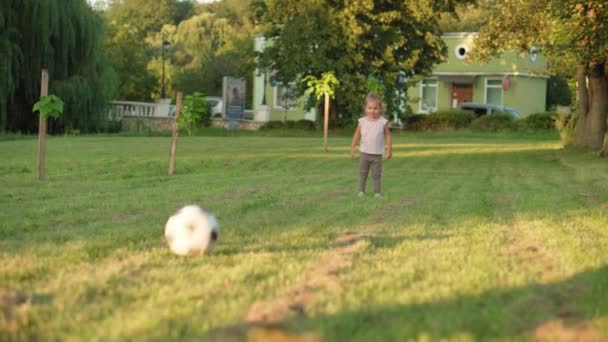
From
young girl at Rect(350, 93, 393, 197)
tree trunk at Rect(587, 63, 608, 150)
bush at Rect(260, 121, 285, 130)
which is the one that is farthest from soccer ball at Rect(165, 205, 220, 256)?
bush at Rect(260, 121, 285, 130)

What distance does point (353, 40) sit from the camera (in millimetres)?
44625

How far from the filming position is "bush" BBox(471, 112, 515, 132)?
4769cm

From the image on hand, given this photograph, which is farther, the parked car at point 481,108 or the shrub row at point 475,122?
the parked car at point 481,108

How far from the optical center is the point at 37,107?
16.2m

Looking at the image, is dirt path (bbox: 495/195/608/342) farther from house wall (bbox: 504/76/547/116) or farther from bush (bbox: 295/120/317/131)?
house wall (bbox: 504/76/547/116)

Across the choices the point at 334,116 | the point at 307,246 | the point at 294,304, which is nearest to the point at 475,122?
the point at 334,116

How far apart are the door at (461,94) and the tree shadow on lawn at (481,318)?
191 ft

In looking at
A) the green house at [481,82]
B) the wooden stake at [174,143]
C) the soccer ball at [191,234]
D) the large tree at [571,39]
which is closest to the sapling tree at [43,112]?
the wooden stake at [174,143]

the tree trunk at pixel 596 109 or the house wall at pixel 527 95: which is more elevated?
the house wall at pixel 527 95

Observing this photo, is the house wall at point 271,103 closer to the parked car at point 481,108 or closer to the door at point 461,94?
the door at point 461,94

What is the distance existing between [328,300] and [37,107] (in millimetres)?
12450

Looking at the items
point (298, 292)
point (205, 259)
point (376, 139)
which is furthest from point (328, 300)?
point (376, 139)

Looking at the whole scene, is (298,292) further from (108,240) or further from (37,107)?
(37,107)

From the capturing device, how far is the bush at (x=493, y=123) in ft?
156
